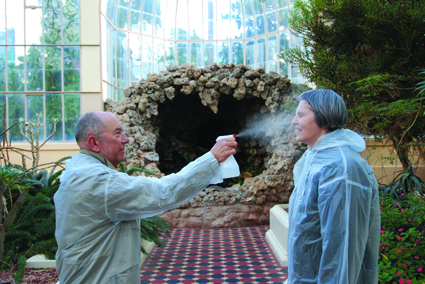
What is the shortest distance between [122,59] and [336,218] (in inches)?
521

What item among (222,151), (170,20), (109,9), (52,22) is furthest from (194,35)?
(222,151)

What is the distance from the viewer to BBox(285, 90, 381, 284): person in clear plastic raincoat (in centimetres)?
183

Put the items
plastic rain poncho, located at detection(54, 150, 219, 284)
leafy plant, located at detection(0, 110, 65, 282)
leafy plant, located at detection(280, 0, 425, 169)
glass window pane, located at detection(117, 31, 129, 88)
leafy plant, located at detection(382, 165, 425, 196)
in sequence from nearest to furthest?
plastic rain poncho, located at detection(54, 150, 219, 284) → leafy plant, located at detection(0, 110, 65, 282) → leafy plant, located at detection(280, 0, 425, 169) → leafy plant, located at detection(382, 165, 425, 196) → glass window pane, located at detection(117, 31, 129, 88)

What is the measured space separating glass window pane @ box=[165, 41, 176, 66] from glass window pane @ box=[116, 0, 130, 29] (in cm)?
233

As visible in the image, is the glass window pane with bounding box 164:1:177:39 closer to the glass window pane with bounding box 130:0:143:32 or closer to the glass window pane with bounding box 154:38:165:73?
the glass window pane with bounding box 154:38:165:73

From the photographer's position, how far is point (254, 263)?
561cm

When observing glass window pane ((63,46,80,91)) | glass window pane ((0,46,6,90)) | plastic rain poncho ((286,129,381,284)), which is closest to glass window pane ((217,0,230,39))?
glass window pane ((63,46,80,91))

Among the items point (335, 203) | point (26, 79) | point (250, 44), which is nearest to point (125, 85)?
point (26, 79)

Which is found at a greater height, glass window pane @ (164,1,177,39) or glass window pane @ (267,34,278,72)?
glass window pane @ (164,1,177,39)

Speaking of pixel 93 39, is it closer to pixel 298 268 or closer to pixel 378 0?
pixel 378 0

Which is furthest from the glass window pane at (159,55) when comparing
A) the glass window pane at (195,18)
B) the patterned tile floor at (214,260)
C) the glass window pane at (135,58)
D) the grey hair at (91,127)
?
the grey hair at (91,127)

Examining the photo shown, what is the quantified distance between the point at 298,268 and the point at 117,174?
1055mm

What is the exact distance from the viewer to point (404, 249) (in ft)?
11.6

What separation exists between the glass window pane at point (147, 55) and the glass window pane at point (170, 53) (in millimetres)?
839
